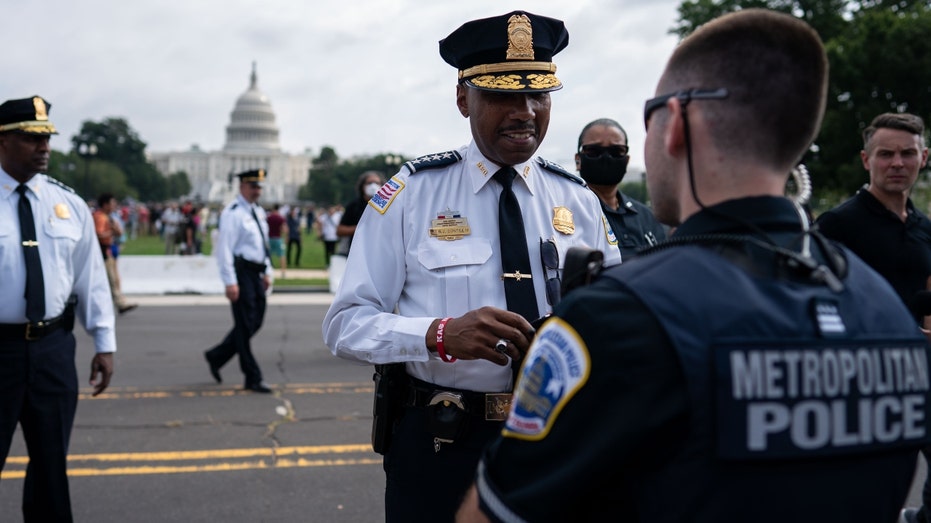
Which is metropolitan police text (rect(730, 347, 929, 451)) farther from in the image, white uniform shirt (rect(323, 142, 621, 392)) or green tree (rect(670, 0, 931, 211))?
green tree (rect(670, 0, 931, 211))

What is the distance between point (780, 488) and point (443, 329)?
1.25 metres

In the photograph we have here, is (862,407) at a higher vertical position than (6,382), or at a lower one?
higher

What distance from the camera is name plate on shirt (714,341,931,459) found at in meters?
1.29

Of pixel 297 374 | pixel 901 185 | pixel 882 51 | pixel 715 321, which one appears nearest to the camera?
pixel 715 321

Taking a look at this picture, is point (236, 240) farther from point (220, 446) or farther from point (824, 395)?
point (824, 395)

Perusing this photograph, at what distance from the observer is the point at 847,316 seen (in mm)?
1420

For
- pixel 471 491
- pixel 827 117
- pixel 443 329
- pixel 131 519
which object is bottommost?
pixel 131 519

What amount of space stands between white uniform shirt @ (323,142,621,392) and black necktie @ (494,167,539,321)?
31mm

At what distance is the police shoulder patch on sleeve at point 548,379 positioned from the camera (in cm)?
135

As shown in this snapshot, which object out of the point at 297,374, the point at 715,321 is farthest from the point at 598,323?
the point at 297,374

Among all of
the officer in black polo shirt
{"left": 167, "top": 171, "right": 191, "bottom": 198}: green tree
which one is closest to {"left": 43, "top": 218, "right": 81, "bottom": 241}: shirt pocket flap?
the officer in black polo shirt

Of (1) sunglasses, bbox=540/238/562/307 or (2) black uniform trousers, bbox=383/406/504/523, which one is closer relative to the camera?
(2) black uniform trousers, bbox=383/406/504/523

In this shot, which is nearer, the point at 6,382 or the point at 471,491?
the point at 471,491

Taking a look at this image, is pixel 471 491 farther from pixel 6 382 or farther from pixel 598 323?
pixel 6 382
